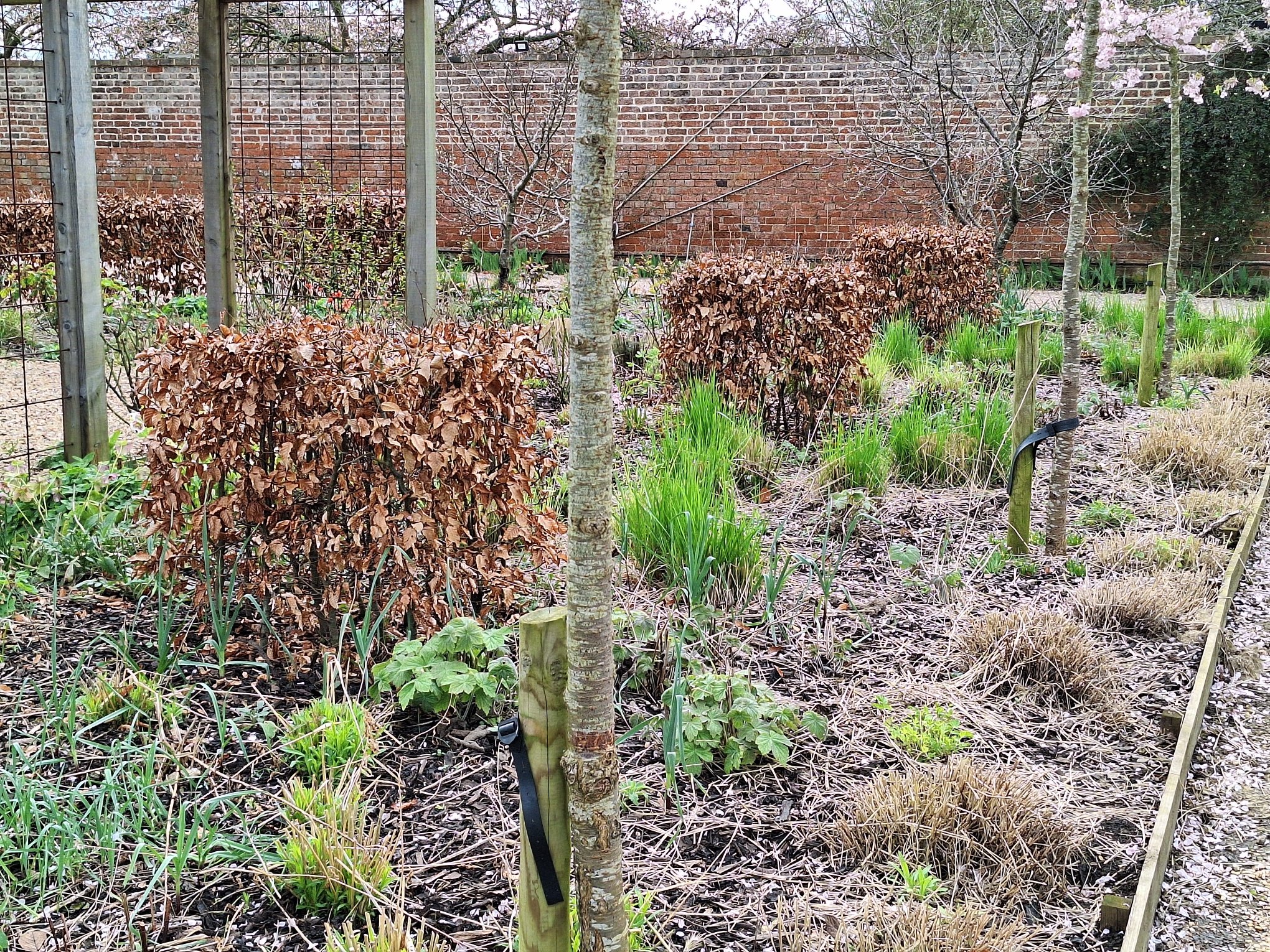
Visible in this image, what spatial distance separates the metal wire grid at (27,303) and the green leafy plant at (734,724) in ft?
8.83

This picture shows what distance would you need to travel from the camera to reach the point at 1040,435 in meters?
4.37

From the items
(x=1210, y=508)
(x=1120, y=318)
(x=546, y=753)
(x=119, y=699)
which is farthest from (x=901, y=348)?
(x=546, y=753)

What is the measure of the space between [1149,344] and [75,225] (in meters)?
6.06

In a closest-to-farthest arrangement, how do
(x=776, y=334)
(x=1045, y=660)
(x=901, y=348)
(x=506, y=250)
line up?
(x=1045, y=660), (x=776, y=334), (x=901, y=348), (x=506, y=250)

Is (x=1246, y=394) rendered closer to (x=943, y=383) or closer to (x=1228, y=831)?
(x=943, y=383)

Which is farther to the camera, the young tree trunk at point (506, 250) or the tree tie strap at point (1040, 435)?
the young tree trunk at point (506, 250)

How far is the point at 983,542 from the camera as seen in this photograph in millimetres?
4613

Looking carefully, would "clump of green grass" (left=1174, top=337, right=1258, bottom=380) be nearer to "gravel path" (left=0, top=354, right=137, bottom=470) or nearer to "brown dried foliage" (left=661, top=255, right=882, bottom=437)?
"brown dried foliage" (left=661, top=255, right=882, bottom=437)

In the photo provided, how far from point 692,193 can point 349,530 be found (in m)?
12.2

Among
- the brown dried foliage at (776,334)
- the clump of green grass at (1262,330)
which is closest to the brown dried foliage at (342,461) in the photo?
the brown dried foliage at (776,334)

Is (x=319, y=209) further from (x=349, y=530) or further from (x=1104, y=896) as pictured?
(x=1104, y=896)

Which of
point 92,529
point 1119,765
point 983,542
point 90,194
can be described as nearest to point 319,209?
point 90,194

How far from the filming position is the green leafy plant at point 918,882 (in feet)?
7.57

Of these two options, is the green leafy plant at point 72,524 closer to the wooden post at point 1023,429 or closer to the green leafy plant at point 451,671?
→ the green leafy plant at point 451,671
